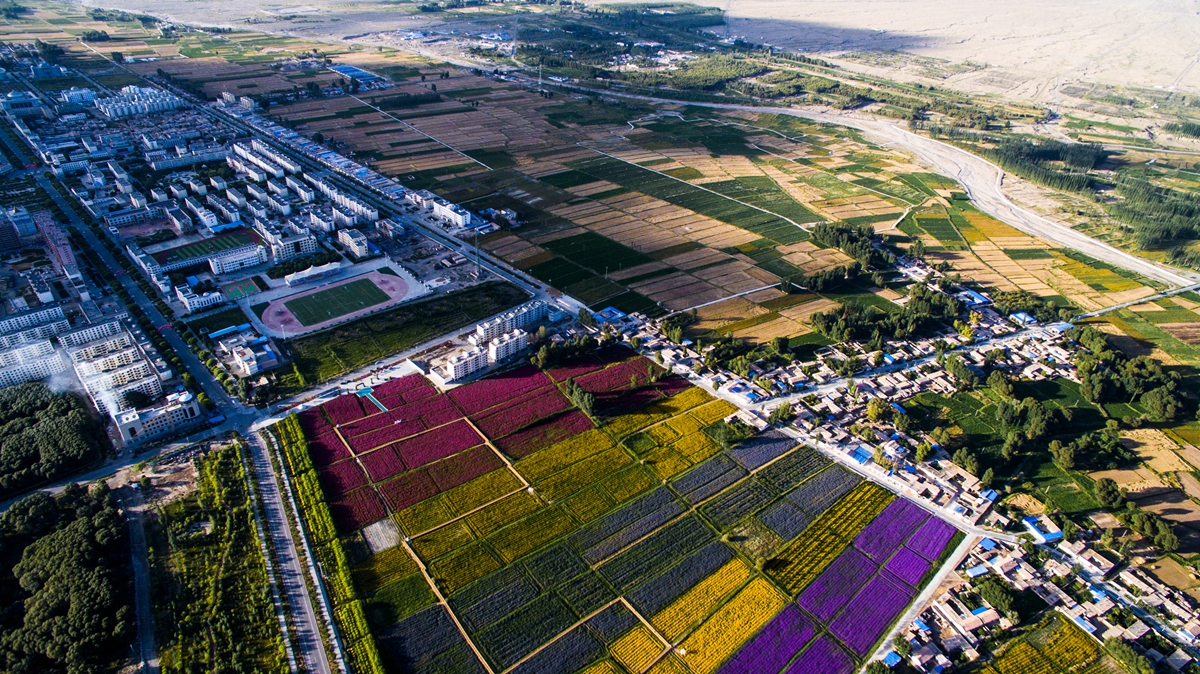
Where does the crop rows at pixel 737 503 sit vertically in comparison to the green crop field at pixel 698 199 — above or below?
below

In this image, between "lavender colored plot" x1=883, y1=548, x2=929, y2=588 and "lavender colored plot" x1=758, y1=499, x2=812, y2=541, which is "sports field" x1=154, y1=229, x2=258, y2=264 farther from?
"lavender colored plot" x1=883, y1=548, x2=929, y2=588

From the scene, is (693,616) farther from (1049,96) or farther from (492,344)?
(1049,96)

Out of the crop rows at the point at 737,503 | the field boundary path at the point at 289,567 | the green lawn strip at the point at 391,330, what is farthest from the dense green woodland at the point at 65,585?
the crop rows at the point at 737,503

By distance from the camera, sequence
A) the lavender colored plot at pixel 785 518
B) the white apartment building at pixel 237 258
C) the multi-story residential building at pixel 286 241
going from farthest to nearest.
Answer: the multi-story residential building at pixel 286 241
the white apartment building at pixel 237 258
the lavender colored plot at pixel 785 518

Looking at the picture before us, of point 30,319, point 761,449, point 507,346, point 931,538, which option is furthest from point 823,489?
→ point 30,319

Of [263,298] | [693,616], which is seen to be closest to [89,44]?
[263,298]

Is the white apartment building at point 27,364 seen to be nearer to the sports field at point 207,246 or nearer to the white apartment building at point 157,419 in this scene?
the white apartment building at point 157,419

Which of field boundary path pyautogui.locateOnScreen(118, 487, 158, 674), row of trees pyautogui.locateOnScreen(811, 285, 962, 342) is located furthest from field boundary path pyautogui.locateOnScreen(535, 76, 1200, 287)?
field boundary path pyautogui.locateOnScreen(118, 487, 158, 674)
